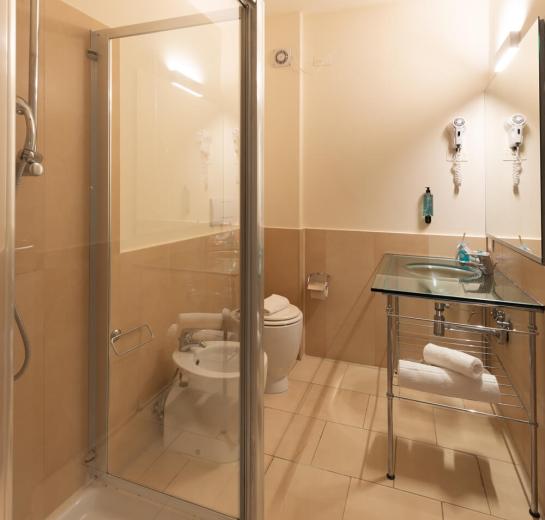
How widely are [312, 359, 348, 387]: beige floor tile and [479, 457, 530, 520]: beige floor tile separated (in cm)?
94

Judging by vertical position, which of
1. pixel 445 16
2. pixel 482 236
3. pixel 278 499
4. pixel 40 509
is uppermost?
pixel 445 16

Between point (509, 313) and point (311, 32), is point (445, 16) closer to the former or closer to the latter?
point (311, 32)

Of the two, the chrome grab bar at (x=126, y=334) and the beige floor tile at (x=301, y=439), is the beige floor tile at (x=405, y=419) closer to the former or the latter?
the beige floor tile at (x=301, y=439)

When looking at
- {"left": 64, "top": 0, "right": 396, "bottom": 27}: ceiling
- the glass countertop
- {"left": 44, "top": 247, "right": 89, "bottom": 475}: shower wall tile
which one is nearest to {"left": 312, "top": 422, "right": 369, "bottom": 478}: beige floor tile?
the glass countertop

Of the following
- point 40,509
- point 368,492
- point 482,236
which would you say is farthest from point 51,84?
point 482,236

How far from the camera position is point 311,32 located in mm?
2617

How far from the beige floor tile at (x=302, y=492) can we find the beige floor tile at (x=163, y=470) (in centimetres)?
39

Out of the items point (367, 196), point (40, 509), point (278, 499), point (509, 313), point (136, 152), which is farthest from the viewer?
point (367, 196)

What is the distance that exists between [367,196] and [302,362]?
4.18 ft

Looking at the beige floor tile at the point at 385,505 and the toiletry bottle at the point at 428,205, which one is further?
the toiletry bottle at the point at 428,205

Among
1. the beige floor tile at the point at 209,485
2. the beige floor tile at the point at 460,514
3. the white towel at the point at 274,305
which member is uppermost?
the white towel at the point at 274,305

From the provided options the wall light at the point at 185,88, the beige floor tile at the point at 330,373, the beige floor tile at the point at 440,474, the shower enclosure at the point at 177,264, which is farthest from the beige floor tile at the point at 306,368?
the wall light at the point at 185,88

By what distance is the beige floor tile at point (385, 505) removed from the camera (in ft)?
4.55

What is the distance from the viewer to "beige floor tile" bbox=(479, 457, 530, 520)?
1402 millimetres
